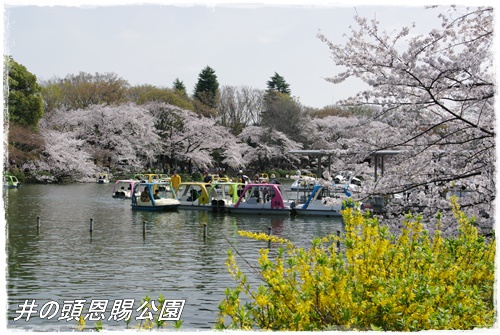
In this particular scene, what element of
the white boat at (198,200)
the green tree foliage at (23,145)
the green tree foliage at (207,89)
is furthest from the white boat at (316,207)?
the green tree foliage at (207,89)

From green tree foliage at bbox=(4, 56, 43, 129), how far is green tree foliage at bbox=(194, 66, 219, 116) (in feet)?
81.1

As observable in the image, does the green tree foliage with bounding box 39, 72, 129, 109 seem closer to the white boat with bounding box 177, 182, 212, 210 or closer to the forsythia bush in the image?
the white boat with bounding box 177, 182, 212, 210

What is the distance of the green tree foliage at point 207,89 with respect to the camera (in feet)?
225

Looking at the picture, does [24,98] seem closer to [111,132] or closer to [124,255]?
[111,132]

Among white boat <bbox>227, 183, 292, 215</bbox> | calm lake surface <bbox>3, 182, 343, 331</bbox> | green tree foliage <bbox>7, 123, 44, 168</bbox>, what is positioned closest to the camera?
calm lake surface <bbox>3, 182, 343, 331</bbox>

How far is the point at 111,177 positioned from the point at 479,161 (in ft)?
158

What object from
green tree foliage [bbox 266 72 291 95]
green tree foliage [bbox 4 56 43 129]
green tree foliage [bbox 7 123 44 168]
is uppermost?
green tree foliage [bbox 266 72 291 95]

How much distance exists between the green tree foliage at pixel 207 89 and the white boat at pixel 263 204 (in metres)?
42.0

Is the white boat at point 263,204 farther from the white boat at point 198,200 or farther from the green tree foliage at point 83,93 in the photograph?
the green tree foliage at point 83,93

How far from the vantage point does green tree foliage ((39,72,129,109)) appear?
59.0 metres

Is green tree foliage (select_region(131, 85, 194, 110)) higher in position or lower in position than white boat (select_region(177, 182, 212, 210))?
higher

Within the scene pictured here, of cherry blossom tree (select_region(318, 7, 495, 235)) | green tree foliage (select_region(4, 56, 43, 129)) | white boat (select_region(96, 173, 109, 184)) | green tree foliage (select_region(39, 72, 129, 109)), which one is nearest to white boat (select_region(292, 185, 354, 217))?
cherry blossom tree (select_region(318, 7, 495, 235))

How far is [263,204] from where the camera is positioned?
25.3m

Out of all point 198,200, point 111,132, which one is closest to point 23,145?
point 111,132
